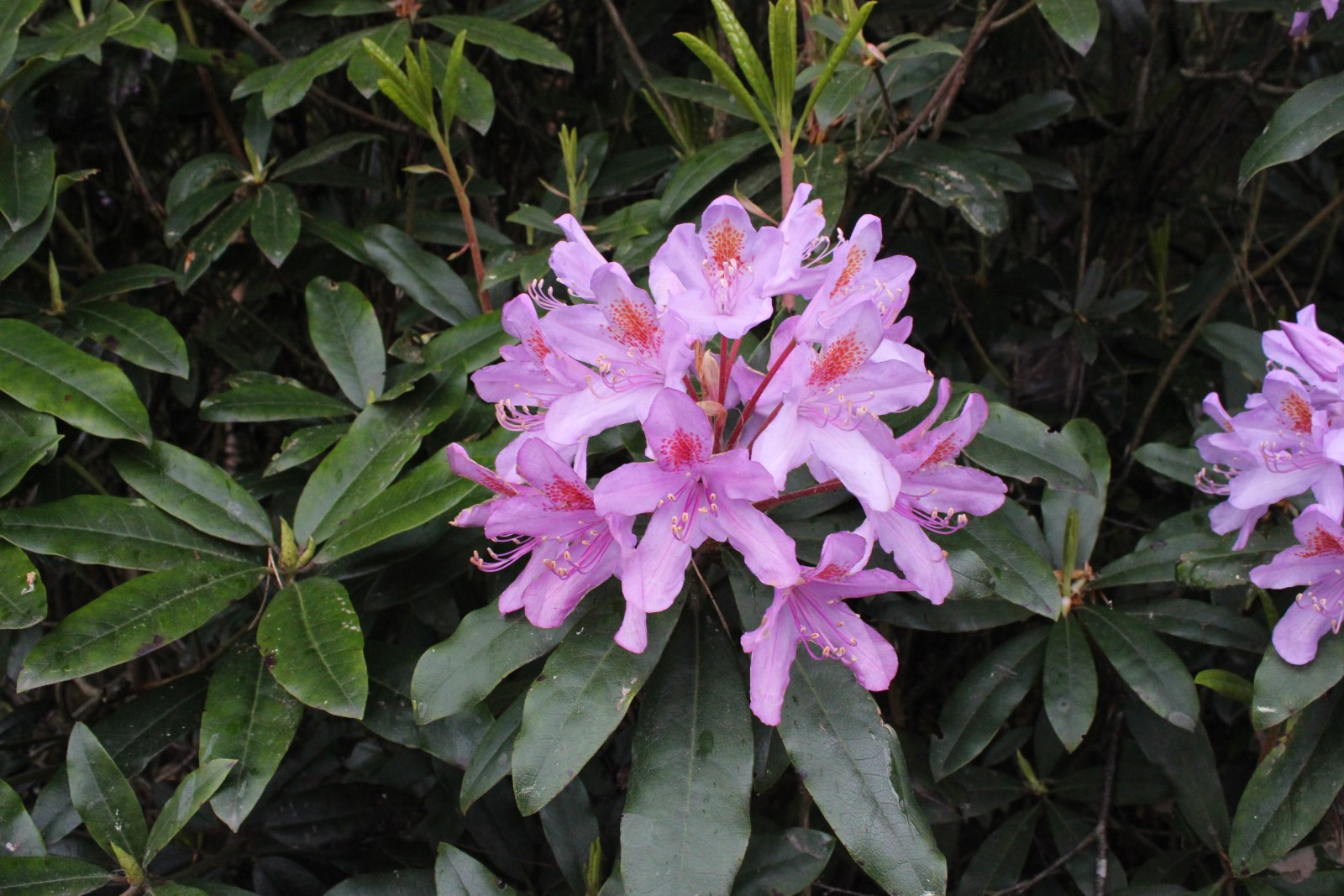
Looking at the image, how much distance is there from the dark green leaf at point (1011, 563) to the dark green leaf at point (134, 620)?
83 centimetres

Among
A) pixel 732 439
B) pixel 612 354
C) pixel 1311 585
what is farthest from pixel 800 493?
pixel 1311 585

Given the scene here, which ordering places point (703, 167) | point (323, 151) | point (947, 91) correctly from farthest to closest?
1. point (323, 151)
2. point (947, 91)
3. point (703, 167)

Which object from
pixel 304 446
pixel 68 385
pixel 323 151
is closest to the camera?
pixel 68 385

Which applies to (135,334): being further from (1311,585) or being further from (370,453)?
(1311,585)

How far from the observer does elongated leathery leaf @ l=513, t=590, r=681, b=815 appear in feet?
3.12

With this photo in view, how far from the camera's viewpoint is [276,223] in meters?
1.61

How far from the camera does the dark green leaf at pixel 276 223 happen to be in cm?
156

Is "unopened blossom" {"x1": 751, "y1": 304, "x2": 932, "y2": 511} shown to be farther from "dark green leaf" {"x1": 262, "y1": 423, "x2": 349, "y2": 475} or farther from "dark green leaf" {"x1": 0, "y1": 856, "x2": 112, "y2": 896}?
"dark green leaf" {"x1": 0, "y1": 856, "x2": 112, "y2": 896}

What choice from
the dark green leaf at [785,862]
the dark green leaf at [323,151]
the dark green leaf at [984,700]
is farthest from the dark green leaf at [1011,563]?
the dark green leaf at [323,151]

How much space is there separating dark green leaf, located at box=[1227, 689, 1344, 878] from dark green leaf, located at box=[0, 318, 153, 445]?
1.37 meters

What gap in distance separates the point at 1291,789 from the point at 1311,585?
0.77 ft

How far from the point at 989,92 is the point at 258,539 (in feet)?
5.93

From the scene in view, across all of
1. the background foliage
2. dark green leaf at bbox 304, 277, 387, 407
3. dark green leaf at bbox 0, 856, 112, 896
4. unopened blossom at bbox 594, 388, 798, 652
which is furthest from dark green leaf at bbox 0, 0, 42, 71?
unopened blossom at bbox 594, 388, 798, 652

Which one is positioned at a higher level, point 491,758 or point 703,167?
point 703,167
